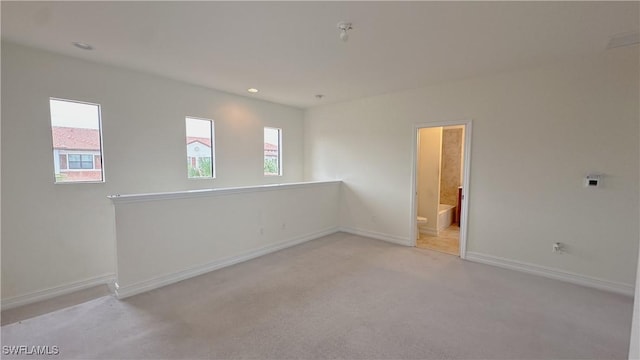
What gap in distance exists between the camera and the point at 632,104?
292 centimetres

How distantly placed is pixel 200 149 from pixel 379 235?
3567 mm

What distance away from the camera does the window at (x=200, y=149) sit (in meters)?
4.46

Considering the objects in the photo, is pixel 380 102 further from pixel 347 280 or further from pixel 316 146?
pixel 347 280

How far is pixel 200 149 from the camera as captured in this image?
461 cm

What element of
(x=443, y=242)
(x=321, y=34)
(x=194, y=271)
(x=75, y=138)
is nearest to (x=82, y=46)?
(x=75, y=138)

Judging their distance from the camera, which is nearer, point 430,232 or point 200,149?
point 200,149

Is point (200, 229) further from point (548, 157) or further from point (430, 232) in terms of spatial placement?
point (548, 157)

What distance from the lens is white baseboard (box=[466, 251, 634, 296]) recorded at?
10.1 ft

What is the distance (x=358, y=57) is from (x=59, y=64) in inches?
138

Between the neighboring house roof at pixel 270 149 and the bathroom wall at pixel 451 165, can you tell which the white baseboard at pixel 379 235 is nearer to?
the neighboring house roof at pixel 270 149

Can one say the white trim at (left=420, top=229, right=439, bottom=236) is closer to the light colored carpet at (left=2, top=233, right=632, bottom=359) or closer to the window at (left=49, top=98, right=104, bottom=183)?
the light colored carpet at (left=2, top=233, right=632, bottom=359)

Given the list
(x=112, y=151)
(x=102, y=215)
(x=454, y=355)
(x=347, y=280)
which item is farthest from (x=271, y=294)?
(x=112, y=151)

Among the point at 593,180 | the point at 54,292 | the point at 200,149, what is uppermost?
the point at 200,149

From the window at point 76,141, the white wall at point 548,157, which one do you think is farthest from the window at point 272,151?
the window at point 76,141
